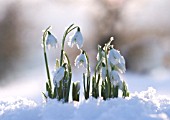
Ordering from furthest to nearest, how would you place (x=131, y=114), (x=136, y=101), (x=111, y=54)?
(x=111, y=54)
(x=136, y=101)
(x=131, y=114)

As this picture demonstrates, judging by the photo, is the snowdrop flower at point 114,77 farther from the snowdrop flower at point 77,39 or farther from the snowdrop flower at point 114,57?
the snowdrop flower at point 77,39

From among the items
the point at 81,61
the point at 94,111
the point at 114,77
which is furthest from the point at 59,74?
the point at 94,111

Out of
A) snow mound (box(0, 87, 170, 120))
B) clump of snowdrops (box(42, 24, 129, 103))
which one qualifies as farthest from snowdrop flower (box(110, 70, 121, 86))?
snow mound (box(0, 87, 170, 120))

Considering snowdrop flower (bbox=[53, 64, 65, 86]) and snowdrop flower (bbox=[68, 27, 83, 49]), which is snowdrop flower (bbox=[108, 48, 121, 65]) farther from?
snowdrop flower (bbox=[53, 64, 65, 86])

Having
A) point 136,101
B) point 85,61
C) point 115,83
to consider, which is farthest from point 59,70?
point 136,101

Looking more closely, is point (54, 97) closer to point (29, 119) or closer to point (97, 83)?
point (97, 83)

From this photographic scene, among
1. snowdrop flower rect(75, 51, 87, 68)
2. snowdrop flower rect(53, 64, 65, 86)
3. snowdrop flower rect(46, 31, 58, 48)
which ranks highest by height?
snowdrop flower rect(46, 31, 58, 48)
